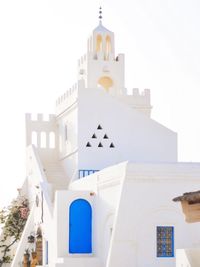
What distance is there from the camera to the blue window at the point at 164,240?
22.0 metres

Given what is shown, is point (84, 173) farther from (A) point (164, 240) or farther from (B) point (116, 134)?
(A) point (164, 240)

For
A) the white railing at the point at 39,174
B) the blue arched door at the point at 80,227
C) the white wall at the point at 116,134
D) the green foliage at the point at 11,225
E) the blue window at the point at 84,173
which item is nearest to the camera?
the blue arched door at the point at 80,227

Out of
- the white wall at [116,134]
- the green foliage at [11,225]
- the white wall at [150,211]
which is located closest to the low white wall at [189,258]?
the white wall at [150,211]

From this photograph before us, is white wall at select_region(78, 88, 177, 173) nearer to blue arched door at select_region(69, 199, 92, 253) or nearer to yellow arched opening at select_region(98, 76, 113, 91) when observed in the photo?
yellow arched opening at select_region(98, 76, 113, 91)

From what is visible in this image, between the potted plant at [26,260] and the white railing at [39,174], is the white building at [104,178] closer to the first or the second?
the white railing at [39,174]

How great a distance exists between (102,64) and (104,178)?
11.0m

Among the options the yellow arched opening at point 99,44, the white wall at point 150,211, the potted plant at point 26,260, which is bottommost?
the potted plant at point 26,260

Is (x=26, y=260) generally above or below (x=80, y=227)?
below

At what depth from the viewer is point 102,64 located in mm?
33812

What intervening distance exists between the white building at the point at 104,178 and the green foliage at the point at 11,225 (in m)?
0.74

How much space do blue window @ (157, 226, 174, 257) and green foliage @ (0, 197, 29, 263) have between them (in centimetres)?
1171

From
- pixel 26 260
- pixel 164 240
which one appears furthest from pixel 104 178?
pixel 26 260

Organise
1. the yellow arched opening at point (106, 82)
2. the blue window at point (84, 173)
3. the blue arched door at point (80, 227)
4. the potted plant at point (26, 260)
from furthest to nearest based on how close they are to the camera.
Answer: the yellow arched opening at point (106, 82)
the blue window at point (84, 173)
the potted plant at point (26, 260)
the blue arched door at point (80, 227)

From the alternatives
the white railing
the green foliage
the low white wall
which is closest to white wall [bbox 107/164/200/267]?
the white railing
